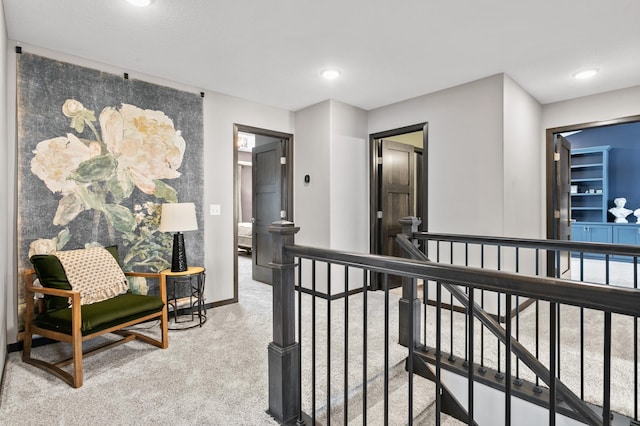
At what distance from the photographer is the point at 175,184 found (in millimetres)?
3410

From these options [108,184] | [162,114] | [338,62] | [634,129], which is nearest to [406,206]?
[338,62]

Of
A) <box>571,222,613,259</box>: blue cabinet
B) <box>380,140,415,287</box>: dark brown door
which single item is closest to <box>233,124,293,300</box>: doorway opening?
<box>380,140,415,287</box>: dark brown door

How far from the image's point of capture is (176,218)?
121 inches

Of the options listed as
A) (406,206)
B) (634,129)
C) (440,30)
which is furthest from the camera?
(634,129)

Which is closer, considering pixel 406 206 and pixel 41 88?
pixel 41 88

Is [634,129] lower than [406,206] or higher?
higher

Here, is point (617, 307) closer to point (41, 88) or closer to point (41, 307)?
point (41, 307)

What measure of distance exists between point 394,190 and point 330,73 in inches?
75.4

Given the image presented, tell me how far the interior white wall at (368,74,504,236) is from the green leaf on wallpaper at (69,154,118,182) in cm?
318

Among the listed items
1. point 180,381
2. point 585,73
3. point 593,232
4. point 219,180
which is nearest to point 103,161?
point 219,180

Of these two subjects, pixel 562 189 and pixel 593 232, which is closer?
pixel 562 189

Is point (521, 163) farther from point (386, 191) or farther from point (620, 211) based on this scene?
point (620, 211)

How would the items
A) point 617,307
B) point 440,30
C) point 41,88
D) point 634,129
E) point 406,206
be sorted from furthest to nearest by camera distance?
point 634,129 < point 406,206 < point 41,88 < point 440,30 < point 617,307

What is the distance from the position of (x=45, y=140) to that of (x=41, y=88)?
1.34ft
